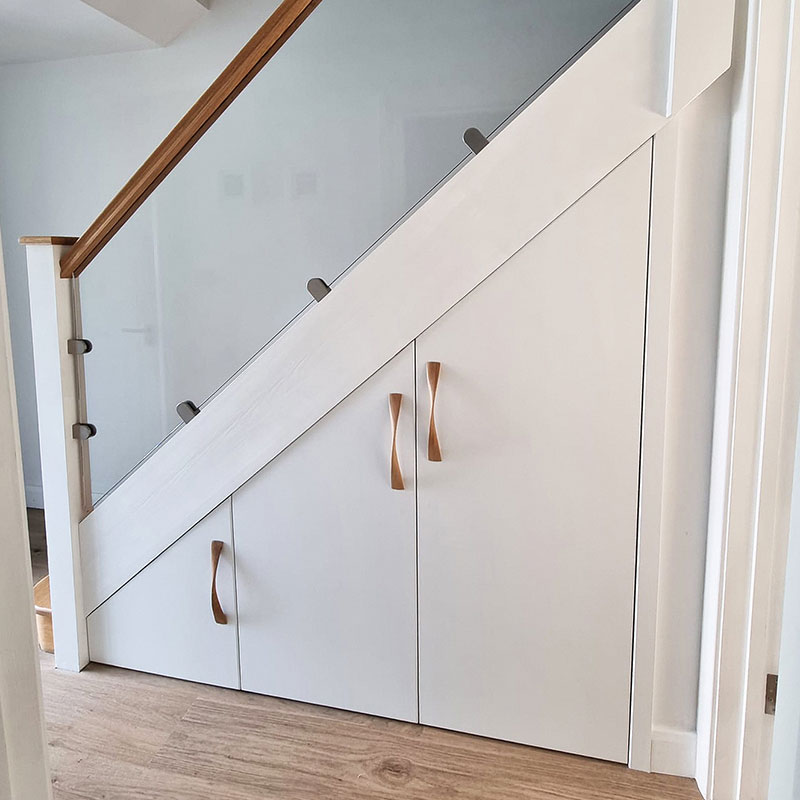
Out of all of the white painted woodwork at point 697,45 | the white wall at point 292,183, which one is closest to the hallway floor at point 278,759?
the white wall at point 292,183

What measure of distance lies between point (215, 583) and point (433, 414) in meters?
0.79

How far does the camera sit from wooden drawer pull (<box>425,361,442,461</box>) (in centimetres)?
171

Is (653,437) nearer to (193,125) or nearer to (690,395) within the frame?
(690,395)

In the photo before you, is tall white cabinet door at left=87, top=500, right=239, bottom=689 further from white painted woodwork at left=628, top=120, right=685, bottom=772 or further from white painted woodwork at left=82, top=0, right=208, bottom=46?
white painted woodwork at left=82, top=0, right=208, bottom=46

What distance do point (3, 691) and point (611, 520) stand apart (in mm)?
1318

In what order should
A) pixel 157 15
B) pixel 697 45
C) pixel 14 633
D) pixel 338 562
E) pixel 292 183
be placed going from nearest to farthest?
pixel 14 633, pixel 697 45, pixel 338 562, pixel 292 183, pixel 157 15

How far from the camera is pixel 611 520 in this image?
Answer: 1.66 m

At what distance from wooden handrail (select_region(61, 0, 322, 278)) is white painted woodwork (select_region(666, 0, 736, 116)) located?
2.80ft

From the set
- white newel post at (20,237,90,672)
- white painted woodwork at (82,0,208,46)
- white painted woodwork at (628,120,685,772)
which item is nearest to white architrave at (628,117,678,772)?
white painted woodwork at (628,120,685,772)

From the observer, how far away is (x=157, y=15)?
2895 mm

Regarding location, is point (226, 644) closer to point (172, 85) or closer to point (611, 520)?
point (611, 520)

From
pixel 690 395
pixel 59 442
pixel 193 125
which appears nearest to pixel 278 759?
pixel 59 442

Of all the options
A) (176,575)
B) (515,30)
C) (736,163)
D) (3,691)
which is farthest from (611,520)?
(515,30)

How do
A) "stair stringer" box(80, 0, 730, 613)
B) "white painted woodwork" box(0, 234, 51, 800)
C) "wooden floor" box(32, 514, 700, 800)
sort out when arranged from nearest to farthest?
"white painted woodwork" box(0, 234, 51, 800)
"stair stringer" box(80, 0, 730, 613)
"wooden floor" box(32, 514, 700, 800)
